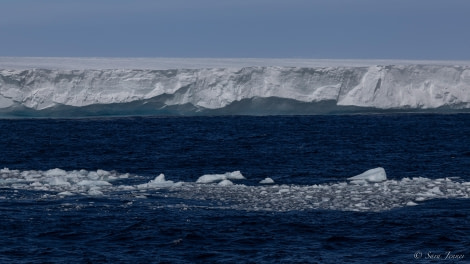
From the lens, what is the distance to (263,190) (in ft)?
46.5

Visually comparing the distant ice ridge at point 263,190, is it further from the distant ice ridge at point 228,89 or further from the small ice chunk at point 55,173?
the distant ice ridge at point 228,89

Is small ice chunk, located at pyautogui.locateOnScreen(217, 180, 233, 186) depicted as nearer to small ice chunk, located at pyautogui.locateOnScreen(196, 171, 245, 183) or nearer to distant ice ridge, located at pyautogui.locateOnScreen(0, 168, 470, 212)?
distant ice ridge, located at pyautogui.locateOnScreen(0, 168, 470, 212)

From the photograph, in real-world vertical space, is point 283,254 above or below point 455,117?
below

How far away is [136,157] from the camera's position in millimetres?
21062

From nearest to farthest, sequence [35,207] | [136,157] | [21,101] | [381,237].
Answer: [381,237]
[35,207]
[136,157]
[21,101]

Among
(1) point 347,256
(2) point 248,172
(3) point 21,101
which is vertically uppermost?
(3) point 21,101

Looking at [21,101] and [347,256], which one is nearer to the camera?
[347,256]

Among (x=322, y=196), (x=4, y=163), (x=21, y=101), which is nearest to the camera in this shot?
(x=322, y=196)

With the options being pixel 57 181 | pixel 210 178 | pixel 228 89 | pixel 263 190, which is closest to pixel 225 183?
pixel 210 178

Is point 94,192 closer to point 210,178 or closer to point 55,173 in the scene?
point 210,178

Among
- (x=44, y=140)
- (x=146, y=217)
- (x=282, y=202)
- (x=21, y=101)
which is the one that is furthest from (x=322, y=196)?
(x=21, y=101)

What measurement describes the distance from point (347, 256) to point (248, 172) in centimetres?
855

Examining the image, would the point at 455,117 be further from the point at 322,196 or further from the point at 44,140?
the point at 322,196

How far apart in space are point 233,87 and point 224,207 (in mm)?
19746
